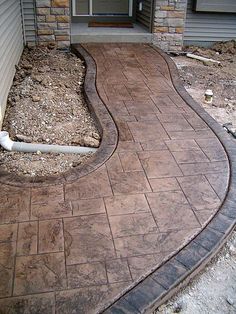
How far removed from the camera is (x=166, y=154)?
313 centimetres

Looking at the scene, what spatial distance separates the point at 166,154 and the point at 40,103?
1763mm

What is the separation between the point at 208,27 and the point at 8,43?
4.21m

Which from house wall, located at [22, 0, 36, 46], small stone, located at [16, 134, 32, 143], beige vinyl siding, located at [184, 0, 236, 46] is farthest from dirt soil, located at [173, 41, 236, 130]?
house wall, located at [22, 0, 36, 46]

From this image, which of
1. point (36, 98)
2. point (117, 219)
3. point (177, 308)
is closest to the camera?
point (177, 308)

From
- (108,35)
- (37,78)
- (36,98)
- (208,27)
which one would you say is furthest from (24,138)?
(208,27)

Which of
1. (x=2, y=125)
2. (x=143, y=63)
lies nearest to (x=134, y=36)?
(x=143, y=63)

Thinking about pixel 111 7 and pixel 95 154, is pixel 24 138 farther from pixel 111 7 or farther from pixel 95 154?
pixel 111 7

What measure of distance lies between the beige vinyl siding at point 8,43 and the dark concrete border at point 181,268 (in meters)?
2.37

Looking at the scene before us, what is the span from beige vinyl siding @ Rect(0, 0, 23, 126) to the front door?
7.90 feet

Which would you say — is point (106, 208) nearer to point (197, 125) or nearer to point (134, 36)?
point (197, 125)

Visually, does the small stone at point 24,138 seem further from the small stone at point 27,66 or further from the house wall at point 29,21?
the house wall at point 29,21

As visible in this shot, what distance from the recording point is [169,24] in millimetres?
6453

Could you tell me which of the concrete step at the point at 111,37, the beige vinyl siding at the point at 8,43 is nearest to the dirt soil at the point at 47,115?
the beige vinyl siding at the point at 8,43

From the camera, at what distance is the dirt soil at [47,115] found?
3061 mm
